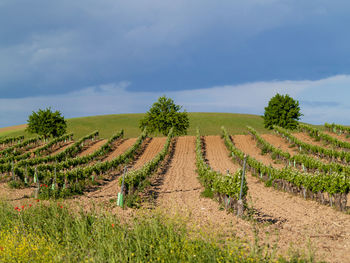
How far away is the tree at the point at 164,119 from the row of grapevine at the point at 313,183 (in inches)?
1491

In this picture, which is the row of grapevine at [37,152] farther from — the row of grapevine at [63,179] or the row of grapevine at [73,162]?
the row of grapevine at [63,179]

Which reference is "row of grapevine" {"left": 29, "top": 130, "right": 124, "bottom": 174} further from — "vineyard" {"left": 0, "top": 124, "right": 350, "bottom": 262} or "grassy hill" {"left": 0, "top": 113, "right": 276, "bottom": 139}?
"grassy hill" {"left": 0, "top": 113, "right": 276, "bottom": 139}

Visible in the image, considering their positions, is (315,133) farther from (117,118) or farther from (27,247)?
(117,118)

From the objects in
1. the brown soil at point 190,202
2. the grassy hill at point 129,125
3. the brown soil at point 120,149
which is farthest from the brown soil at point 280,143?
the grassy hill at point 129,125

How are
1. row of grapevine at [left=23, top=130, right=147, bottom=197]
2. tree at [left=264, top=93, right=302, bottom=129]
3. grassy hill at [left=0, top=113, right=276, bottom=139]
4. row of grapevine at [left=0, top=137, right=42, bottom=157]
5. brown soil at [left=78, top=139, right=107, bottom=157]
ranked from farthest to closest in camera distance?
grassy hill at [left=0, top=113, right=276, bottom=139]
tree at [left=264, top=93, right=302, bottom=129]
row of grapevine at [left=0, top=137, right=42, bottom=157]
brown soil at [left=78, top=139, right=107, bottom=157]
row of grapevine at [left=23, top=130, right=147, bottom=197]

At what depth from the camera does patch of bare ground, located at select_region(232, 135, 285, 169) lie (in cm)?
3392

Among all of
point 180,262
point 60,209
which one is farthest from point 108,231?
point 60,209

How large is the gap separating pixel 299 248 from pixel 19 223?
9593 millimetres

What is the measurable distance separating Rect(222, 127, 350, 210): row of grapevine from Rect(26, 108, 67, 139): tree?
5049 centimetres

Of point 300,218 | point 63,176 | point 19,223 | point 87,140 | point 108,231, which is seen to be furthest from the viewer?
point 87,140

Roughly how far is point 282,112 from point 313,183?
5371 cm

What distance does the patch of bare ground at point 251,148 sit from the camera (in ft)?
111

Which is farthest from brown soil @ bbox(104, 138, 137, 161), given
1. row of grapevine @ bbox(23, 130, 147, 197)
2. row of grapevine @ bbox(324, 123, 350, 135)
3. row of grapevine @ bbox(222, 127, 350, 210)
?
row of grapevine @ bbox(324, 123, 350, 135)

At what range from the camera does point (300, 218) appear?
12.9 metres
